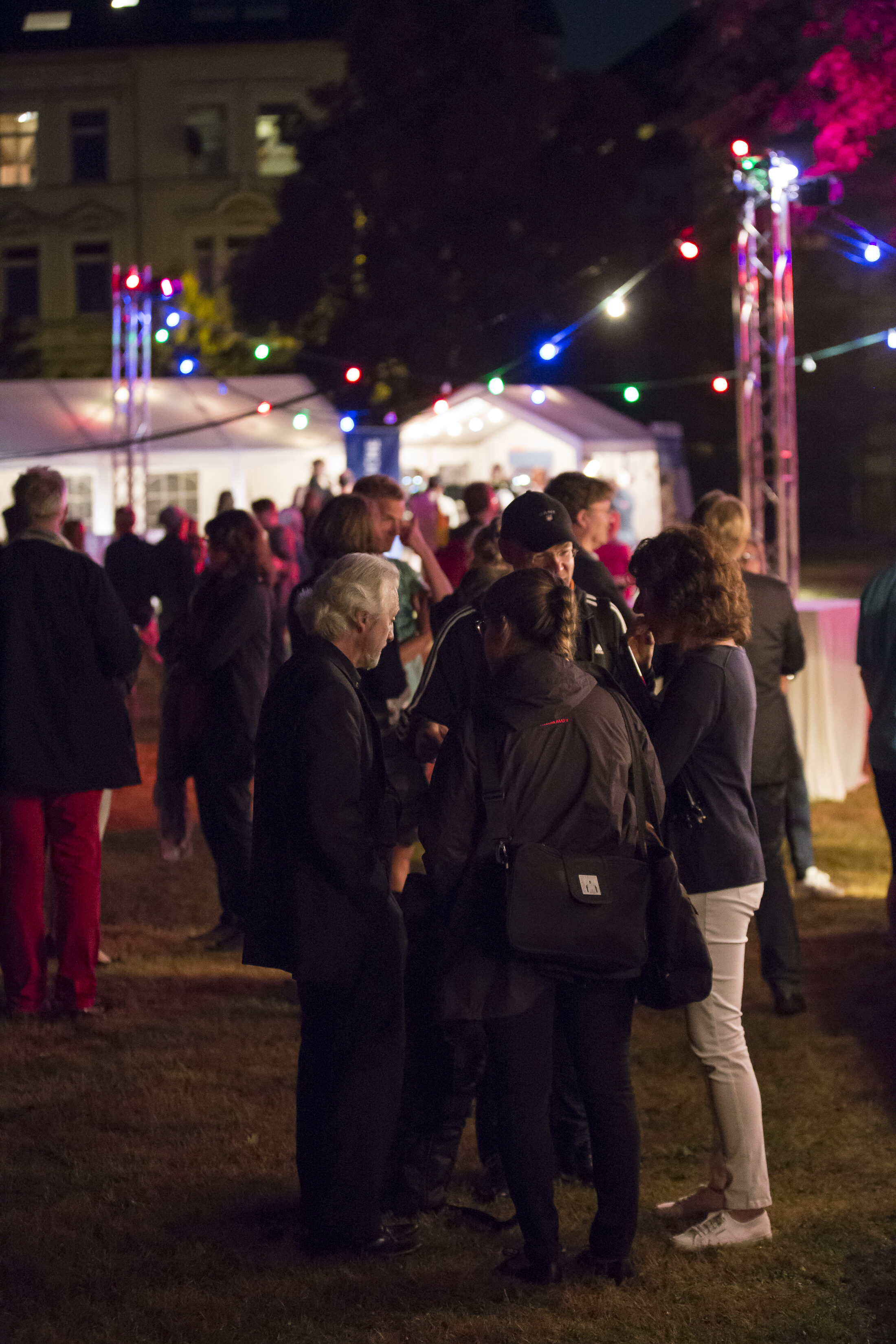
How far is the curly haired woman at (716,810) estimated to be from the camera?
393 centimetres

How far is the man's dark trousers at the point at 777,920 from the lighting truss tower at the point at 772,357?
5.90 meters

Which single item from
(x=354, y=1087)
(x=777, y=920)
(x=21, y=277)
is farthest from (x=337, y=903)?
(x=21, y=277)

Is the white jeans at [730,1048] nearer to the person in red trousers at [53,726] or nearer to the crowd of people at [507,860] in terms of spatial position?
the crowd of people at [507,860]

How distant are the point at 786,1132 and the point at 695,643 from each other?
1.80 meters

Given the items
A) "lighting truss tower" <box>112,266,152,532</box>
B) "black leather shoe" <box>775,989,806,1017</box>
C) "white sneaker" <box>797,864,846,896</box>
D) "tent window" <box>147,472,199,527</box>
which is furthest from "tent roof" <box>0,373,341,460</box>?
"black leather shoe" <box>775,989,806,1017</box>

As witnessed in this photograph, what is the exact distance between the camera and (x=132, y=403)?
2056cm

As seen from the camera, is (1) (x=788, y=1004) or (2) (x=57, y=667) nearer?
(2) (x=57, y=667)

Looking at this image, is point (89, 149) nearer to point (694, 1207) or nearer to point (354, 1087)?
point (354, 1087)

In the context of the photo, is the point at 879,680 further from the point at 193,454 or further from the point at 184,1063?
the point at 193,454

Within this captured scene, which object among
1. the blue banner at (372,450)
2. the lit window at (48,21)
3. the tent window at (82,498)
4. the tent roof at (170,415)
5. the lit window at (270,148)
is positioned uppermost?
the lit window at (48,21)

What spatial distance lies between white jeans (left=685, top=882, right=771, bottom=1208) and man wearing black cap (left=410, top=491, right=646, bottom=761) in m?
0.62

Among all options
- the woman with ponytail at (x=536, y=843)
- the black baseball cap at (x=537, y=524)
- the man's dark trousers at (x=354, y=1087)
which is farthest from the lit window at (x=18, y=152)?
the woman with ponytail at (x=536, y=843)

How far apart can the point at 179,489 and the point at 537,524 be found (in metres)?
21.0

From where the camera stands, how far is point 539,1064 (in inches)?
141
